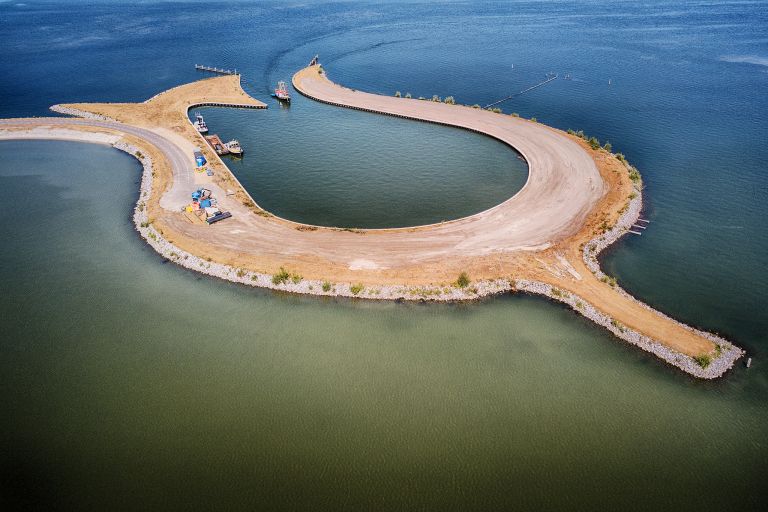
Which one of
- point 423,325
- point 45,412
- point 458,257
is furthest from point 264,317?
point 458,257

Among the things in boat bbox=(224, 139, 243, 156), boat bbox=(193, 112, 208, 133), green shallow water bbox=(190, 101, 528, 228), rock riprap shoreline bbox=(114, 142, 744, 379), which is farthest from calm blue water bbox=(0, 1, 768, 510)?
boat bbox=(193, 112, 208, 133)

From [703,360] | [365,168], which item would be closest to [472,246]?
[703,360]

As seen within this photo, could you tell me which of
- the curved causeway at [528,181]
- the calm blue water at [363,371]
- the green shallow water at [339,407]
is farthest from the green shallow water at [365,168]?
the green shallow water at [339,407]

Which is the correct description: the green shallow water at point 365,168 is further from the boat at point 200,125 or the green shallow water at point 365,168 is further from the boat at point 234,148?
the boat at point 200,125

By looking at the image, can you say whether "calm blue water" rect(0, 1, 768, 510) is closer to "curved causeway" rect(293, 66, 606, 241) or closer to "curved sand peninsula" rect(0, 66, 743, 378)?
"curved sand peninsula" rect(0, 66, 743, 378)

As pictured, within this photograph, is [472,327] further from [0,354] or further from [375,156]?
[0,354]
